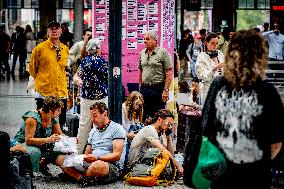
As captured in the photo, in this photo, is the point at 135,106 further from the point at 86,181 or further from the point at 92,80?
the point at 86,181

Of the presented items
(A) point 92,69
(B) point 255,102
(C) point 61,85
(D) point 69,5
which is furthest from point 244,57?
(D) point 69,5

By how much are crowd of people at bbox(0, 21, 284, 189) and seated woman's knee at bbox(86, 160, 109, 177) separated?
1 centimetres

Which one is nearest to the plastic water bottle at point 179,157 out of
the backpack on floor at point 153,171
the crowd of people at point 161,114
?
the crowd of people at point 161,114

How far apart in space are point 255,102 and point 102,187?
14.2 ft

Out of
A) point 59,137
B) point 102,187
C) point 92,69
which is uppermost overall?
point 92,69

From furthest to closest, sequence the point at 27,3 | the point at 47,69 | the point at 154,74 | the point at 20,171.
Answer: the point at 27,3 → the point at 47,69 → the point at 154,74 → the point at 20,171

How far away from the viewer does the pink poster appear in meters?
11.5

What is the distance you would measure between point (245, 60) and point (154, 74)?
5993 millimetres

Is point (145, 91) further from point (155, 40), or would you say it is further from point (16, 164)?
point (16, 164)

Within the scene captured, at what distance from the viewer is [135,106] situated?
31.2ft

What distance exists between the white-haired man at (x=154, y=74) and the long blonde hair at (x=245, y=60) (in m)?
5.82

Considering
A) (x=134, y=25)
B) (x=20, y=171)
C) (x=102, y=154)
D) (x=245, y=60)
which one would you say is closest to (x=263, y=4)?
(x=134, y=25)

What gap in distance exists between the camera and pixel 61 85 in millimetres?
10586

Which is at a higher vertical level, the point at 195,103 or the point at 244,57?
the point at 244,57
